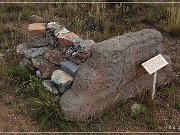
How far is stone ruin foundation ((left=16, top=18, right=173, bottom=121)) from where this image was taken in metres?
6.37

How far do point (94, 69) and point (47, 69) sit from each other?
851 mm

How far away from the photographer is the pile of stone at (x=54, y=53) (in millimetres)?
6641

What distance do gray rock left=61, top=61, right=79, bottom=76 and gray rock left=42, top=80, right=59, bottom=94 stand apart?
0.30 m

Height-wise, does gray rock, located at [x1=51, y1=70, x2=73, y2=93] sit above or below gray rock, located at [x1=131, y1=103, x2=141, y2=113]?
above

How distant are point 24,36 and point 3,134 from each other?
2.63 meters

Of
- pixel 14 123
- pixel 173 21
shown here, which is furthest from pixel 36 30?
pixel 173 21

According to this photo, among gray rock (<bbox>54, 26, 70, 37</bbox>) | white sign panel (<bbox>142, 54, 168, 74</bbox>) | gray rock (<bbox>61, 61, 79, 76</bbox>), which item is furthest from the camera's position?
gray rock (<bbox>54, 26, 70, 37</bbox>)

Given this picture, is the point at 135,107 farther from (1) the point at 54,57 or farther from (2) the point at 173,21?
(2) the point at 173,21

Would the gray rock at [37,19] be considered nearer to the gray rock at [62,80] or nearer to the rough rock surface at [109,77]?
the gray rock at [62,80]

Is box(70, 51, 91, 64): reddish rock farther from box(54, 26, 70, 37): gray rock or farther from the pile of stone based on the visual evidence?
box(54, 26, 70, 37): gray rock

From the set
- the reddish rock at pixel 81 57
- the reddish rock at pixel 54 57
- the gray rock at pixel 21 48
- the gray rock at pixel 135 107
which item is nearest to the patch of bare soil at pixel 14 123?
the reddish rock at pixel 54 57

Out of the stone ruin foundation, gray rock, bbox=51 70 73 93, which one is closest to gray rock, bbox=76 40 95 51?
the stone ruin foundation

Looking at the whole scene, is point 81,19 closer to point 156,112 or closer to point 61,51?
point 61,51

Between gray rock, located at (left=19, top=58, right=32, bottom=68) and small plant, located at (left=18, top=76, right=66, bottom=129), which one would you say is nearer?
small plant, located at (left=18, top=76, right=66, bottom=129)
